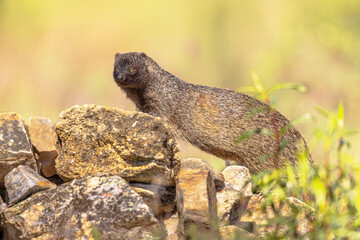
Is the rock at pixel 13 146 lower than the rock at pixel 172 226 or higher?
higher

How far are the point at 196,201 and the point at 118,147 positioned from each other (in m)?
0.71

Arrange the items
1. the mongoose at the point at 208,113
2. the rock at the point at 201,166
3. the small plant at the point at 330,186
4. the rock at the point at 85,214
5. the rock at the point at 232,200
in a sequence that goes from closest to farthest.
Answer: the small plant at the point at 330,186, the rock at the point at 85,214, the rock at the point at 232,200, the rock at the point at 201,166, the mongoose at the point at 208,113

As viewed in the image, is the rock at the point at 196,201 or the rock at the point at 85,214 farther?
the rock at the point at 196,201

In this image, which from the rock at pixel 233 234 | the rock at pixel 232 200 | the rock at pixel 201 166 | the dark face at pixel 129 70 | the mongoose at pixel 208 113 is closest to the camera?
the rock at pixel 233 234

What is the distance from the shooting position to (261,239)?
2.71 meters

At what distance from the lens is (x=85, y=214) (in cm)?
299

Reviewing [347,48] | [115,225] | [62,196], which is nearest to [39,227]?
[62,196]

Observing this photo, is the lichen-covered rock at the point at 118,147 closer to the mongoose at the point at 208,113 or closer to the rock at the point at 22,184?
the rock at the point at 22,184

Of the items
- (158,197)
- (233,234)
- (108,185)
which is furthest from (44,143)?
(233,234)

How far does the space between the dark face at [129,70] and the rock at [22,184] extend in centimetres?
201

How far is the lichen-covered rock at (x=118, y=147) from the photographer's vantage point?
137 inches

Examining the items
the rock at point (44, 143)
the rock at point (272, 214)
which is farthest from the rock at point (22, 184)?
the rock at point (272, 214)

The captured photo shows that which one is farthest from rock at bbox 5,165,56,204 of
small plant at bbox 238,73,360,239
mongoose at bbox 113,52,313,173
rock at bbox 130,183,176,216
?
mongoose at bbox 113,52,313,173

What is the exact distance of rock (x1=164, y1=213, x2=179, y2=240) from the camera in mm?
3307
